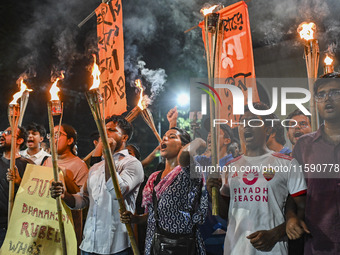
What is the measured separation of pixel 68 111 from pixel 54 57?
1532 mm

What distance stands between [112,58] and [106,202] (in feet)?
6.21

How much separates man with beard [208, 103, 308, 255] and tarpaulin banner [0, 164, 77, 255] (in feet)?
6.36

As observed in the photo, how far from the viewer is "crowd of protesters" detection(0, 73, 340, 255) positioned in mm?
2713

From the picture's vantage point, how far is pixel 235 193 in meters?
2.92

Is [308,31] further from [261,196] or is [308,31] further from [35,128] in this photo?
[35,128]

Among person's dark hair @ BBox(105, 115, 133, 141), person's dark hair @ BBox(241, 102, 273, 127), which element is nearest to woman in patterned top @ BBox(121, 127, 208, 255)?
person's dark hair @ BBox(241, 102, 273, 127)

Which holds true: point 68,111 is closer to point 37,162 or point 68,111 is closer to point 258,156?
point 37,162

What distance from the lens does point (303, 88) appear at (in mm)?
3254

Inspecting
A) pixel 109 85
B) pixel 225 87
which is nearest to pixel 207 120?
pixel 225 87

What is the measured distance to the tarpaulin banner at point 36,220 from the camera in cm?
409

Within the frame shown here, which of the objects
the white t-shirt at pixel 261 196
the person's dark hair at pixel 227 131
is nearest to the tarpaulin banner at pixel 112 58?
the person's dark hair at pixel 227 131

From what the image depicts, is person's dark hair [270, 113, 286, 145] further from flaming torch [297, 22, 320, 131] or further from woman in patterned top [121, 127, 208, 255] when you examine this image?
woman in patterned top [121, 127, 208, 255]

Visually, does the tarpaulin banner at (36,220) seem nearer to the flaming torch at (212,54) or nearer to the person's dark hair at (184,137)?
the person's dark hair at (184,137)

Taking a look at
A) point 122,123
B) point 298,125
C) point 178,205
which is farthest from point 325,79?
point 122,123
